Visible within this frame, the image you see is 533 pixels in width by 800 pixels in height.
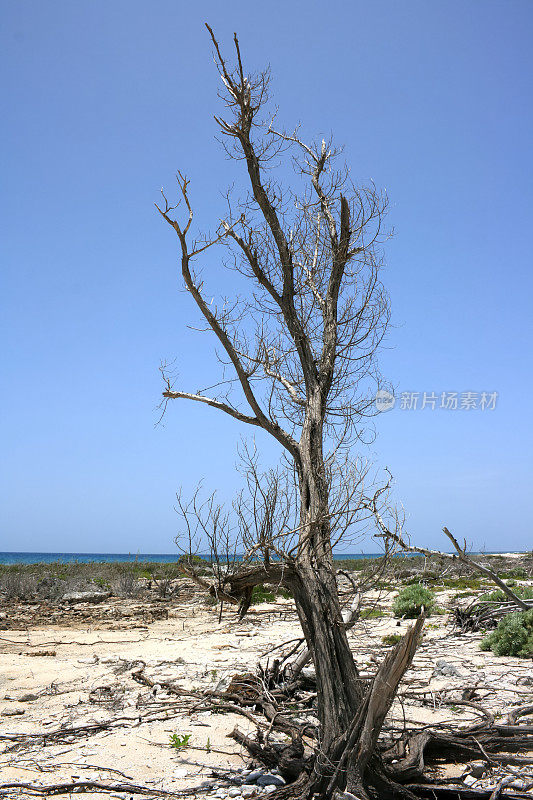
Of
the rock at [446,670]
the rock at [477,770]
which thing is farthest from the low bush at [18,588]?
the rock at [477,770]

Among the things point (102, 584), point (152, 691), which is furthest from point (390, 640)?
point (102, 584)

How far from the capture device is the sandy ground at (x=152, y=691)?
503 cm

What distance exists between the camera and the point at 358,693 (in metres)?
4.45

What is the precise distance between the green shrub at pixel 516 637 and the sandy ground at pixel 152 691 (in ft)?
0.93

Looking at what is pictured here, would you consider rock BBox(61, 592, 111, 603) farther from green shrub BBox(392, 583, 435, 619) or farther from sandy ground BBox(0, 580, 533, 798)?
green shrub BBox(392, 583, 435, 619)

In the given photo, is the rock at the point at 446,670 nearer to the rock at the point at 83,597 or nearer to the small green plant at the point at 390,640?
the small green plant at the point at 390,640

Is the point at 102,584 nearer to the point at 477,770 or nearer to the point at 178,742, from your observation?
the point at 178,742

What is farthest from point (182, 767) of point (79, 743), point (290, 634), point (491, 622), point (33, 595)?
point (33, 595)

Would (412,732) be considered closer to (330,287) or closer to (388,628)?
(330,287)

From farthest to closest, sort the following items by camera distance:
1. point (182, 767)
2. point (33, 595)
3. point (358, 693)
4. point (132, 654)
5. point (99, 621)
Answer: point (33, 595) → point (99, 621) → point (132, 654) → point (182, 767) → point (358, 693)

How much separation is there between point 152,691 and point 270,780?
311 cm

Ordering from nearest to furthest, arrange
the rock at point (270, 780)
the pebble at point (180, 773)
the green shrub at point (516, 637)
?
the rock at point (270, 780) → the pebble at point (180, 773) → the green shrub at point (516, 637)

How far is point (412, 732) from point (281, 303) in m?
4.23

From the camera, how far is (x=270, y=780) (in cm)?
462
